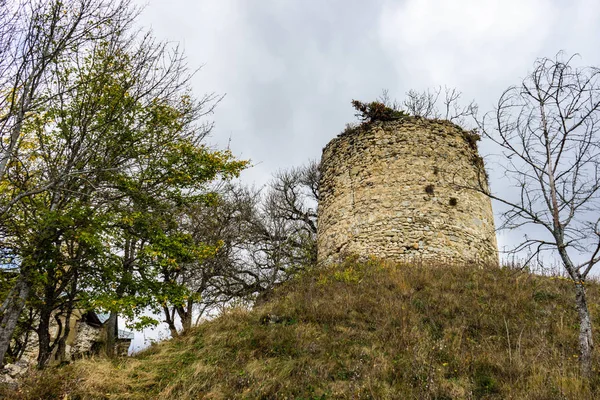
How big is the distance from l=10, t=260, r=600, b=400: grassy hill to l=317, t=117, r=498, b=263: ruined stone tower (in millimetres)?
2456

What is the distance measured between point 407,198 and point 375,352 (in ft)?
21.2

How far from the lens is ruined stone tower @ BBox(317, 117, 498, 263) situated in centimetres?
1091

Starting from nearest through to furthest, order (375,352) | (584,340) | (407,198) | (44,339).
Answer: (584,340) < (375,352) < (44,339) < (407,198)

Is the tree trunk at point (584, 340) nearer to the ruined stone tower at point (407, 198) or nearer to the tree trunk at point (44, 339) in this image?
the ruined stone tower at point (407, 198)

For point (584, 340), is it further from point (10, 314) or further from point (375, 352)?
point (10, 314)

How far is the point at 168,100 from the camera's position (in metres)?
7.59

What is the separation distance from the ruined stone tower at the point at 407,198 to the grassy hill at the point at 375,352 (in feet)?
8.06

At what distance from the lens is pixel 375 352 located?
5.67m

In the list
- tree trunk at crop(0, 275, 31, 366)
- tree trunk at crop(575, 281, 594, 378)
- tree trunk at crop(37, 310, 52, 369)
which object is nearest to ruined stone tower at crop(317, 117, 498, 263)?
tree trunk at crop(575, 281, 594, 378)

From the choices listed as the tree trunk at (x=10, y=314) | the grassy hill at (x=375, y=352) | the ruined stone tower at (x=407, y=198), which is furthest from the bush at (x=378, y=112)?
the tree trunk at (x=10, y=314)

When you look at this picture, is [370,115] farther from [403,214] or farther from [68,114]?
[68,114]

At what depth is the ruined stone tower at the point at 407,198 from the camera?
35.8 ft

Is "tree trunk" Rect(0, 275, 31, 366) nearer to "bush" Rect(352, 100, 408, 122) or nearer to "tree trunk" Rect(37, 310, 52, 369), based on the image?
"tree trunk" Rect(37, 310, 52, 369)

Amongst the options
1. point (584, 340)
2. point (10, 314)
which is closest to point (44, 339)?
point (10, 314)
